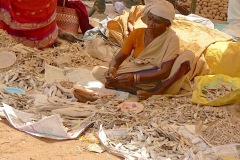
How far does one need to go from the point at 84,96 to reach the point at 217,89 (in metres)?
1.21

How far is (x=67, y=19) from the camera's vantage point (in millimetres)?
6520

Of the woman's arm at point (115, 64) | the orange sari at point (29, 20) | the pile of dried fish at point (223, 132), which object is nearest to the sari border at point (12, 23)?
the orange sari at point (29, 20)

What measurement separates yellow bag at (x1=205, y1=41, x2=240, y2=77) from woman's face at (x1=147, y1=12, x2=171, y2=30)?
989 mm

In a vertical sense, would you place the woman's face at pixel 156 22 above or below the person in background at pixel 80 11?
above

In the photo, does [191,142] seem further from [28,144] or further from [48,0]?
[48,0]

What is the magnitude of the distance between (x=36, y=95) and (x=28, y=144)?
3.11 feet

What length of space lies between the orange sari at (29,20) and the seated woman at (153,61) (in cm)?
164

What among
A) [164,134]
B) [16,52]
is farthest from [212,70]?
[16,52]

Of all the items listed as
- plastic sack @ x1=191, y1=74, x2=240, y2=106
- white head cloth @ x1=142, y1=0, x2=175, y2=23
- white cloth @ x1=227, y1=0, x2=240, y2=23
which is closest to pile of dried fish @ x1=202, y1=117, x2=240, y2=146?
plastic sack @ x1=191, y1=74, x2=240, y2=106

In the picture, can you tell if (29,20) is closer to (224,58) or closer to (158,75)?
(158,75)

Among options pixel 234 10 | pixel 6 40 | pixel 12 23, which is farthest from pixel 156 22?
pixel 234 10

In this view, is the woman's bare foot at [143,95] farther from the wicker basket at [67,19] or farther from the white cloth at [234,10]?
the white cloth at [234,10]

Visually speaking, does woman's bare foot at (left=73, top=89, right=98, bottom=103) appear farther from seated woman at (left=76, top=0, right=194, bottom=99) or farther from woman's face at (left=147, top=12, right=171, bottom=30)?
woman's face at (left=147, top=12, right=171, bottom=30)

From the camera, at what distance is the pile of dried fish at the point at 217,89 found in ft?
13.4
